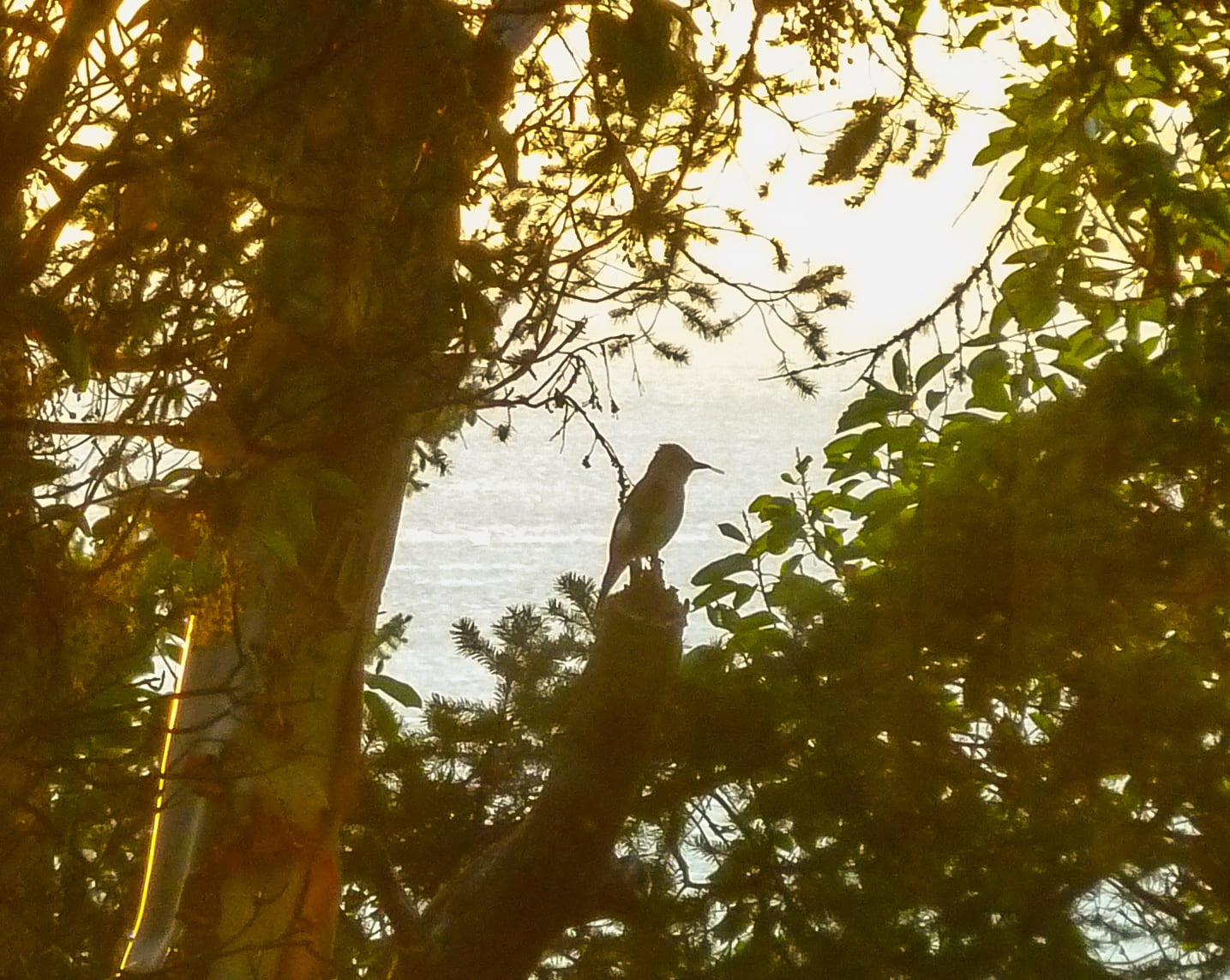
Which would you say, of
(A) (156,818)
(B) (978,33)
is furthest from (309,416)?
(B) (978,33)

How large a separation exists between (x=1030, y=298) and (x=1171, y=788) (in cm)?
45

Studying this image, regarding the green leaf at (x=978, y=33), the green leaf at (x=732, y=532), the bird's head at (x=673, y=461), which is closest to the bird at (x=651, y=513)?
the bird's head at (x=673, y=461)

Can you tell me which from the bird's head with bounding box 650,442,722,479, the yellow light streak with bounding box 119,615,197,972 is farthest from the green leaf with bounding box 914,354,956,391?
the yellow light streak with bounding box 119,615,197,972

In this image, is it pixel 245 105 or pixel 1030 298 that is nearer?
pixel 245 105

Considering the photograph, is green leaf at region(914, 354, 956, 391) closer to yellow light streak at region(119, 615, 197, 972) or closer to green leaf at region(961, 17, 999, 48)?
green leaf at region(961, 17, 999, 48)

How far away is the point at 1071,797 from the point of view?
1080 millimetres

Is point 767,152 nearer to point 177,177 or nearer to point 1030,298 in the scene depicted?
point 1030,298

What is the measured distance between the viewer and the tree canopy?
807 mm

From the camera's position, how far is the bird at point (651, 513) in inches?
46.6

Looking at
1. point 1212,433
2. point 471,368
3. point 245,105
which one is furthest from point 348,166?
point 1212,433

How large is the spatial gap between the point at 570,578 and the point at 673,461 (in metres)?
0.16

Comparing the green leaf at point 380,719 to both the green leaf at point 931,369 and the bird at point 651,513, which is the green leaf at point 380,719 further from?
the green leaf at point 931,369

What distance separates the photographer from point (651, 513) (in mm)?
1187

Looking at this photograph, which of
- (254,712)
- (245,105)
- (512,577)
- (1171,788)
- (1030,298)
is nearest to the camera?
(245,105)
